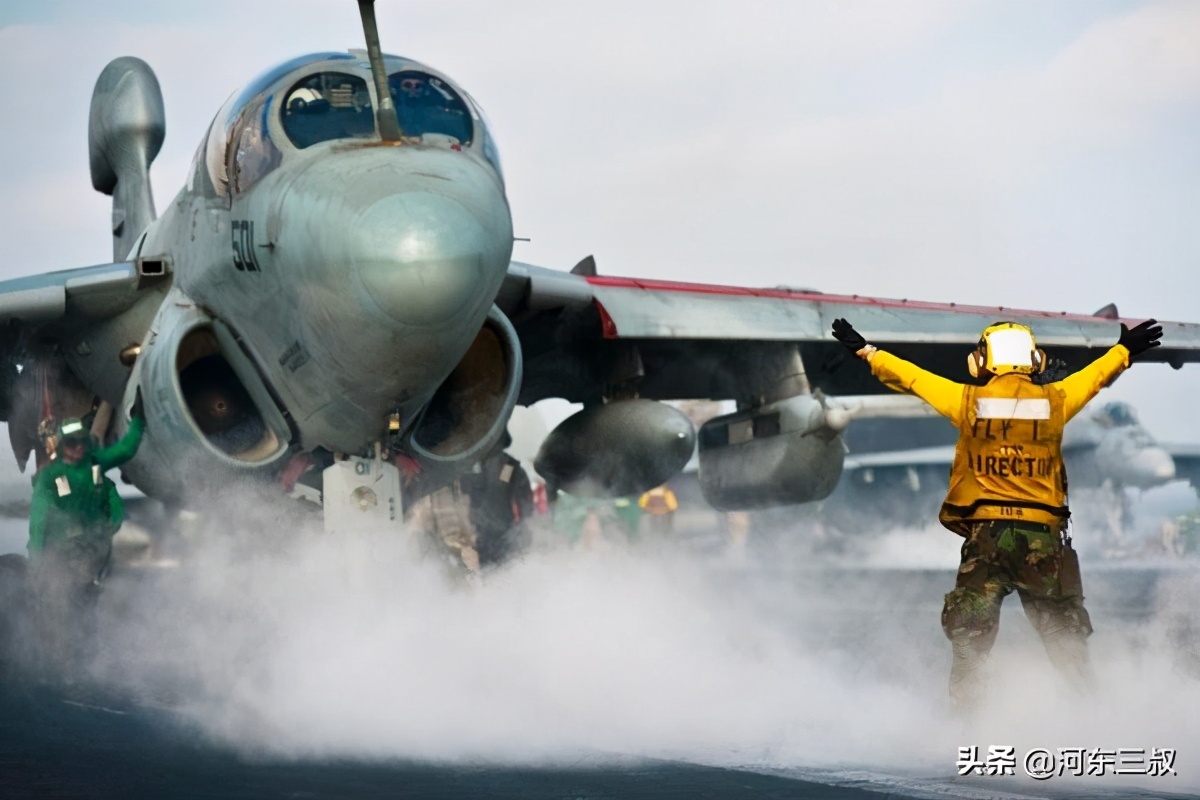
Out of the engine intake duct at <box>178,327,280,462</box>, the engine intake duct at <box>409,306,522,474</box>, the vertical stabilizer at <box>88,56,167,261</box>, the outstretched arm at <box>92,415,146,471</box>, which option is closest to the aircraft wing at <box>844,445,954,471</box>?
the vertical stabilizer at <box>88,56,167,261</box>

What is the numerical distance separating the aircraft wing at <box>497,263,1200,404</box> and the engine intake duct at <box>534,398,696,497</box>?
0.42 meters

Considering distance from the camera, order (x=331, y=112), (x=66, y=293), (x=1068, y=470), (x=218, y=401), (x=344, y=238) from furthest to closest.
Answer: (x=1068, y=470)
(x=66, y=293)
(x=218, y=401)
(x=331, y=112)
(x=344, y=238)

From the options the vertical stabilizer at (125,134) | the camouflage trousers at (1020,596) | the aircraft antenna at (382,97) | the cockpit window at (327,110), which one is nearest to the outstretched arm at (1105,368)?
the camouflage trousers at (1020,596)

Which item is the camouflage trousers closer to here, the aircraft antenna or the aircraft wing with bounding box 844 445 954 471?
the aircraft antenna

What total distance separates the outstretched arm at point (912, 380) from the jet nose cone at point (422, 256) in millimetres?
1746

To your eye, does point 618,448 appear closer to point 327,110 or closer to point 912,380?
point 327,110

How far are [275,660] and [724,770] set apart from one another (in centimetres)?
279

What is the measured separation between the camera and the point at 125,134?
46.9 ft

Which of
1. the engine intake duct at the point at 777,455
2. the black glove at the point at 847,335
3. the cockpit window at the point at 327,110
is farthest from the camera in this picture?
the engine intake duct at the point at 777,455

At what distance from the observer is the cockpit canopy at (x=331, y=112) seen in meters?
8.48

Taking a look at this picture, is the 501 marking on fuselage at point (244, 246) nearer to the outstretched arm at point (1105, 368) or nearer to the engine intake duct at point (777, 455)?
the outstretched arm at point (1105, 368)

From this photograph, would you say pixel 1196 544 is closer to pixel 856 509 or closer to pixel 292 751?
pixel 856 509

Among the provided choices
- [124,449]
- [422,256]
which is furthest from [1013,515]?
[124,449]

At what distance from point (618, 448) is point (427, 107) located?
4160 mm
